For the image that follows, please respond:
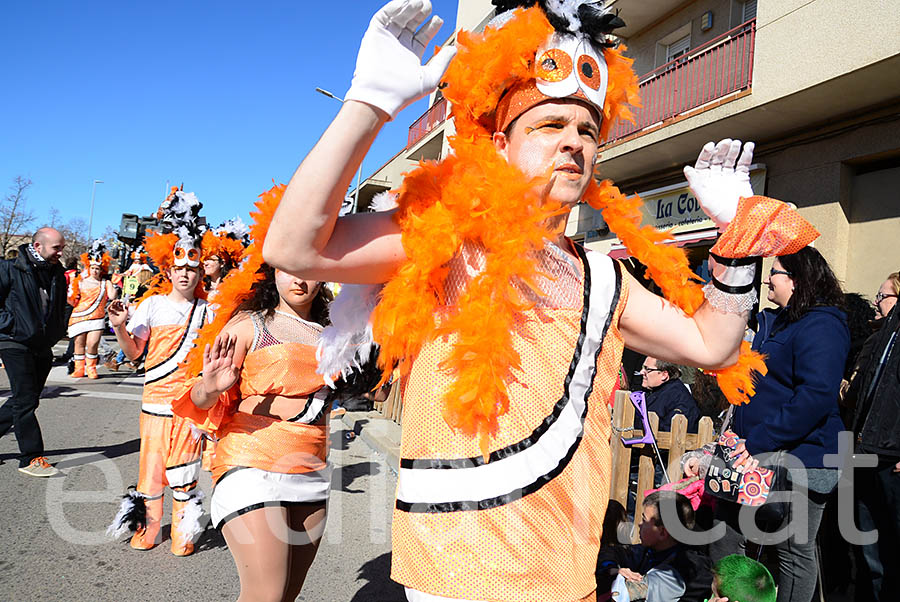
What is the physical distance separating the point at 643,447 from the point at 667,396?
0.50 metres

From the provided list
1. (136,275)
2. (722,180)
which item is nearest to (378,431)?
(722,180)

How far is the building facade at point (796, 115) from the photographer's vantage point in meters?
6.49

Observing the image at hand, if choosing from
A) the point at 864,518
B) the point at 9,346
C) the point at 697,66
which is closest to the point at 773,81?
the point at 697,66

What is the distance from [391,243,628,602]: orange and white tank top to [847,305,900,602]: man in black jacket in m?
2.47

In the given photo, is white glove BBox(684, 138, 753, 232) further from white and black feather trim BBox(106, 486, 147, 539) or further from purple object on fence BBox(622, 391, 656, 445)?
white and black feather trim BBox(106, 486, 147, 539)

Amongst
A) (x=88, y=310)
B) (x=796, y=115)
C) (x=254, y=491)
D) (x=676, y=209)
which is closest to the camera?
(x=254, y=491)

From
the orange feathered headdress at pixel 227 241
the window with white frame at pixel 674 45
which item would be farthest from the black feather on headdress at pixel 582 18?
the window with white frame at pixel 674 45

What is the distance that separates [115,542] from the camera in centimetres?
401

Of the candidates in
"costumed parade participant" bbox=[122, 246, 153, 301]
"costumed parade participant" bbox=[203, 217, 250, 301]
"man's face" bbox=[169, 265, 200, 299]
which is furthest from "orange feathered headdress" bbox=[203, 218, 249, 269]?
"costumed parade participant" bbox=[122, 246, 153, 301]

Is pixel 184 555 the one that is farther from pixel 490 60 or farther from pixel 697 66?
pixel 697 66

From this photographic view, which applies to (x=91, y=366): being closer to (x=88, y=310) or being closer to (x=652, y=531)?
(x=88, y=310)

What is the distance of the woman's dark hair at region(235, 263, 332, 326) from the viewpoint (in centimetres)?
276

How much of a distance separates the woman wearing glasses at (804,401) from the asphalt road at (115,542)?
7.17 feet

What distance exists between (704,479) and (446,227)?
2814mm
